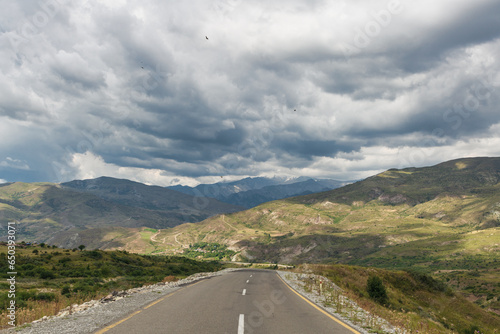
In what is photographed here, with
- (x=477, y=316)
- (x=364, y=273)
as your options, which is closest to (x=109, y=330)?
(x=364, y=273)

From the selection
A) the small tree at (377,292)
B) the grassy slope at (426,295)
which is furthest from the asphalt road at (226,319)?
the grassy slope at (426,295)

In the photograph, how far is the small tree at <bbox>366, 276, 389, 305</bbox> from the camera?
30375 millimetres

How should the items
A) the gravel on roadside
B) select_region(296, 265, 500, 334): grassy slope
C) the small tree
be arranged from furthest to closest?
select_region(296, 265, 500, 334): grassy slope
the small tree
the gravel on roadside

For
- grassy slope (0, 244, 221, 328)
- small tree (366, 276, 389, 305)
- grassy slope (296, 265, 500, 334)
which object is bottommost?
grassy slope (296, 265, 500, 334)

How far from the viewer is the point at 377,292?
31.2 meters

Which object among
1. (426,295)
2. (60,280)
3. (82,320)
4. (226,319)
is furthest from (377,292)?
(60,280)

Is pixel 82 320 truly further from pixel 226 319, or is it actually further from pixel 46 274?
pixel 46 274

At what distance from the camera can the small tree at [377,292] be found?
99.7 ft

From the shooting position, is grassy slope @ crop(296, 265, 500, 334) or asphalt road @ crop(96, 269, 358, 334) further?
grassy slope @ crop(296, 265, 500, 334)

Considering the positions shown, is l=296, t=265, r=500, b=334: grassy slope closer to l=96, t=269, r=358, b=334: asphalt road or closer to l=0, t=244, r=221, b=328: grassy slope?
l=96, t=269, r=358, b=334: asphalt road

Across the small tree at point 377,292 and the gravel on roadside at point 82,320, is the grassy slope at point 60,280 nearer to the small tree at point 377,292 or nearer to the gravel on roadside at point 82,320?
the gravel on roadside at point 82,320

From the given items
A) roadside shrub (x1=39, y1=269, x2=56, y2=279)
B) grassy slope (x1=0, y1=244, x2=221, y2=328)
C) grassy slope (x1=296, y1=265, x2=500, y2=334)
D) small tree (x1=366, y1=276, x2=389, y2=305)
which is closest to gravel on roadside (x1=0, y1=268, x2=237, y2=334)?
grassy slope (x1=0, y1=244, x2=221, y2=328)

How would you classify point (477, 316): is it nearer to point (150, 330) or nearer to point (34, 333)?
point (150, 330)

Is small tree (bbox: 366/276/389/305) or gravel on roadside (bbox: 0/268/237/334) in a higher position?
gravel on roadside (bbox: 0/268/237/334)
